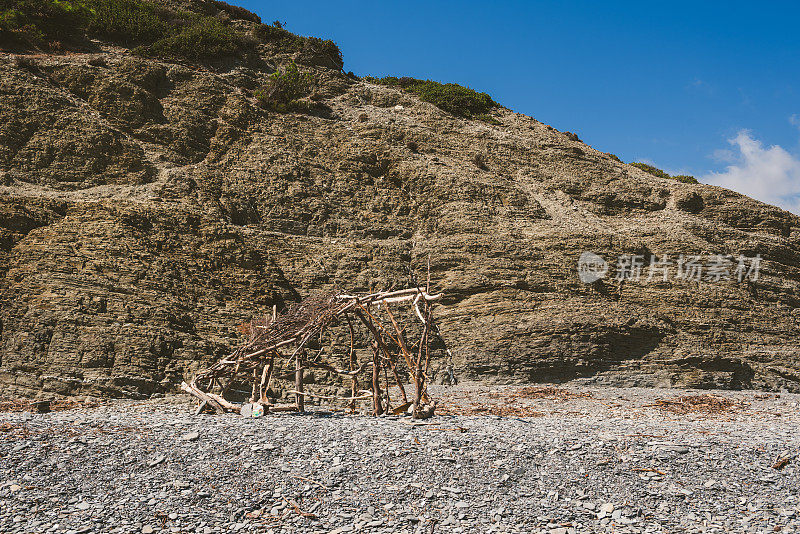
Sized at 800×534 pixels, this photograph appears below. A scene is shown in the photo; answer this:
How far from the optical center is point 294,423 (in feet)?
25.3

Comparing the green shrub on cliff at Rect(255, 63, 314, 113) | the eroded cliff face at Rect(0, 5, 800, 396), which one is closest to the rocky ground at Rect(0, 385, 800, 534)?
the eroded cliff face at Rect(0, 5, 800, 396)

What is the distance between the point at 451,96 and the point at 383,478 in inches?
1362

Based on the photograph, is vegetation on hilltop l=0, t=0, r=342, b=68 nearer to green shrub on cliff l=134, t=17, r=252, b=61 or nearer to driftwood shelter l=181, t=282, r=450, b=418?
green shrub on cliff l=134, t=17, r=252, b=61

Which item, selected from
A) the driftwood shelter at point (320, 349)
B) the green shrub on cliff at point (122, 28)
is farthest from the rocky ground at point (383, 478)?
the green shrub on cliff at point (122, 28)

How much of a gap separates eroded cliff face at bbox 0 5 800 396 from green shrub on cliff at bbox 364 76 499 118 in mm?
3577

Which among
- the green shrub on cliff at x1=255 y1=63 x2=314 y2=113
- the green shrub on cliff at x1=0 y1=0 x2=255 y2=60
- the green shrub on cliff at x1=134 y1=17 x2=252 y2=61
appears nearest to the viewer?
the green shrub on cliff at x1=0 y1=0 x2=255 y2=60

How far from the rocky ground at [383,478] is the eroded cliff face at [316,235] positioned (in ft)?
29.7

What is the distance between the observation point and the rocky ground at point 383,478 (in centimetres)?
484

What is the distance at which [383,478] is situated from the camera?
18.5 ft

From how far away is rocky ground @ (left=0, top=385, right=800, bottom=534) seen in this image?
4836 mm

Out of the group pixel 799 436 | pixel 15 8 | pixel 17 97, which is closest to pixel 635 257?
pixel 799 436

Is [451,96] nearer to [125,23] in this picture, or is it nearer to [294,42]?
[294,42]

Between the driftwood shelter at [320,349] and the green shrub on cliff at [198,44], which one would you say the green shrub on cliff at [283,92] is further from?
the driftwood shelter at [320,349]

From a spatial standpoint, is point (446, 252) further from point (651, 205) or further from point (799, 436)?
point (799, 436)
